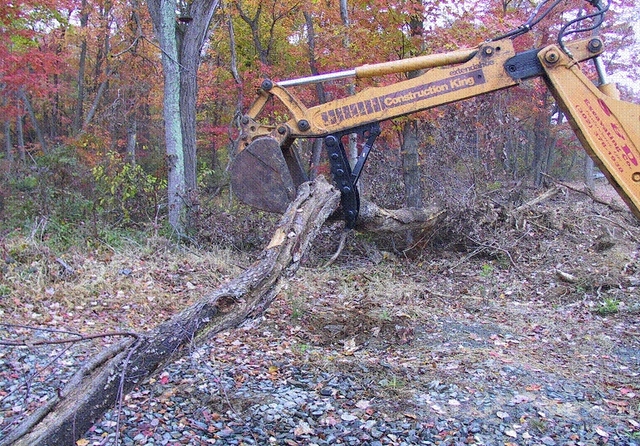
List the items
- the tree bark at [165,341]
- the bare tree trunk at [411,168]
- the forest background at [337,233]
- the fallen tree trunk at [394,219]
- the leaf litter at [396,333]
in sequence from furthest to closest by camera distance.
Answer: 1. the bare tree trunk at [411,168]
2. the fallen tree trunk at [394,219]
3. the forest background at [337,233]
4. the leaf litter at [396,333]
5. the tree bark at [165,341]

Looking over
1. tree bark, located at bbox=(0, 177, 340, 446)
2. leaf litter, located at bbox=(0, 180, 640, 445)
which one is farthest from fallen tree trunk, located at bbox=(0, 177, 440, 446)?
leaf litter, located at bbox=(0, 180, 640, 445)

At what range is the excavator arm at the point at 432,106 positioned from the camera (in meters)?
4.64

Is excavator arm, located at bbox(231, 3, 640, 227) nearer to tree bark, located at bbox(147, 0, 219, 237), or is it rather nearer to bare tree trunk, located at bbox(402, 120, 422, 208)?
tree bark, located at bbox(147, 0, 219, 237)

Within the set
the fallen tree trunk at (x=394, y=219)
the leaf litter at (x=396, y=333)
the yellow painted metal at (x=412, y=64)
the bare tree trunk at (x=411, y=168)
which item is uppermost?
the yellow painted metal at (x=412, y=64)

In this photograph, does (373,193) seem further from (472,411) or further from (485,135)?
(472,411)

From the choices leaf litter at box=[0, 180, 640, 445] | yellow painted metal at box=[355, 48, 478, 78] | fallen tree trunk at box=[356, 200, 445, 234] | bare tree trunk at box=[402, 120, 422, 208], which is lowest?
leaf litter at box=[0, 180, 640, 445]

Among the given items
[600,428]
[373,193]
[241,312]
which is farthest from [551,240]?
[241,312]

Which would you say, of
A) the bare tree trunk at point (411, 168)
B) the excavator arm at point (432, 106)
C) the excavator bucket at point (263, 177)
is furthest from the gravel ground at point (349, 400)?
the bare tree trunk at point (411, 168)

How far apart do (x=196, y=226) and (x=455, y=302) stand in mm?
4441

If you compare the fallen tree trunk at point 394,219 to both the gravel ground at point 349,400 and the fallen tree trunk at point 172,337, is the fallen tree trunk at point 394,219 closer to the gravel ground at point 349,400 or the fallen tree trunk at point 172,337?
the fallen tree trunk at point 172,337

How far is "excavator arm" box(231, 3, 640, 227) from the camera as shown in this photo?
4641mm

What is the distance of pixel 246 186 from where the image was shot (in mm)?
5535

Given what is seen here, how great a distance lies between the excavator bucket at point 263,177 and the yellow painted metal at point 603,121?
2597mm

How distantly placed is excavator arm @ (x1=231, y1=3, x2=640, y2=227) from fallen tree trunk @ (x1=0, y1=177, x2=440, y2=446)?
457mm
